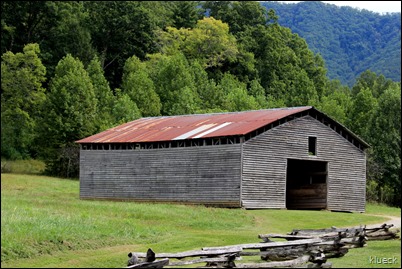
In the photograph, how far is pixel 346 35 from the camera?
174 metres

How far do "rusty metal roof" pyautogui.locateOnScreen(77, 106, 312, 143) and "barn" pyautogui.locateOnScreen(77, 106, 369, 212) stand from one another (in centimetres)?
11

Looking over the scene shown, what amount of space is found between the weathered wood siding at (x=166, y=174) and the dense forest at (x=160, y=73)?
6148mm

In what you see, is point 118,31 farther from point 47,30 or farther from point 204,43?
point 47,30

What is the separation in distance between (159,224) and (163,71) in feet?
183

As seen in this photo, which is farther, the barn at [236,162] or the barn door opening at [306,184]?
the barn door opening at [306,184]

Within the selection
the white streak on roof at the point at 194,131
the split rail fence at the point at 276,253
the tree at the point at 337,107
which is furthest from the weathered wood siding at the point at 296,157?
the tree at the point at 337,107

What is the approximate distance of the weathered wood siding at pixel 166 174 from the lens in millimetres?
46250

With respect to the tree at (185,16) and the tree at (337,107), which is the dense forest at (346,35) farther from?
the tree at (337,107)

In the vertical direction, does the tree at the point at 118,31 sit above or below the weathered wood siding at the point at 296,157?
above

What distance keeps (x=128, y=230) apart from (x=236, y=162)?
17.2 meters

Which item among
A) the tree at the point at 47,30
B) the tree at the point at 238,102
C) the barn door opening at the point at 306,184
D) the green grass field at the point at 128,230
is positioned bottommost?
the green grass field at the point at 128,230

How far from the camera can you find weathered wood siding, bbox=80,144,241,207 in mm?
46250

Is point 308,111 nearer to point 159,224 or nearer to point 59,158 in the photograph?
point 159,224

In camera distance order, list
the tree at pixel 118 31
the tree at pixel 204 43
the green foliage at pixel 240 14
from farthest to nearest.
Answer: the green foliage at pixel 240 14, the tree at pixel 204 43, the tree at pixel 118 31
